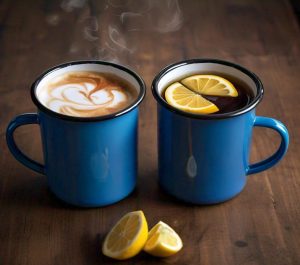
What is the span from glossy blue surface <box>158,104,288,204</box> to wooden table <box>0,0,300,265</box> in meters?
0.03

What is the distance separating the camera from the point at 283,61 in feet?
4.97

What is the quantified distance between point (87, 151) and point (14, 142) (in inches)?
6.0

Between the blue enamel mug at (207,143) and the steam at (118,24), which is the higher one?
the blue enamel mug at (207,143)

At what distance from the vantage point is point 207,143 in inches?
40.9

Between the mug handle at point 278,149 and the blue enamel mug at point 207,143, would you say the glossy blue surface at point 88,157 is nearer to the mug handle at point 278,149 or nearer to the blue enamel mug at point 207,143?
the blue enamel mug at point 207,143

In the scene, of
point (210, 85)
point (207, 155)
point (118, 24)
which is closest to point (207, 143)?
point (207, 155)

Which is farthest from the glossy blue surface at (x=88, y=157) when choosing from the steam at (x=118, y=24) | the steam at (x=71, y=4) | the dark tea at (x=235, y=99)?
the steam at (x=71, y=4)

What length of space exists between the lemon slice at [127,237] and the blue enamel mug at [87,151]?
83mm

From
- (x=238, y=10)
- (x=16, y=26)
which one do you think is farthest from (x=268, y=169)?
(x=16, y=26)

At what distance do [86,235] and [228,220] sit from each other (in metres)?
0.23

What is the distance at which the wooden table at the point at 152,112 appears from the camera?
1.04 m

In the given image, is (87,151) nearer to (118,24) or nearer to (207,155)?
(207,155)

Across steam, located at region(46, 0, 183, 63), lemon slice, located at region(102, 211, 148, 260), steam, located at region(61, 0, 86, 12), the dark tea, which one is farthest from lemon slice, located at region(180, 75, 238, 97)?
steam, located at region(61, 0, 86, 12)

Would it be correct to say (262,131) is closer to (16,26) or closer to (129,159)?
(129,159)
